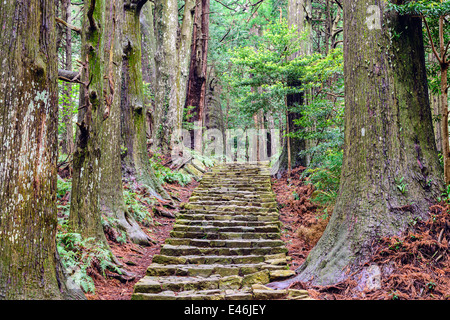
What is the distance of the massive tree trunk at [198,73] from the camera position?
16172 mm

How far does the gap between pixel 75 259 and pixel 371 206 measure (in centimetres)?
410

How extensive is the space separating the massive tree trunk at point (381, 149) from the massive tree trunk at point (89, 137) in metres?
3.43

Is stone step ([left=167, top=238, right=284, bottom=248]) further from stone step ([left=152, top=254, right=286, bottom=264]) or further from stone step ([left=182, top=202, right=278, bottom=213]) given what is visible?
stone step ([left=182, top=202, right=278, bottom=213])

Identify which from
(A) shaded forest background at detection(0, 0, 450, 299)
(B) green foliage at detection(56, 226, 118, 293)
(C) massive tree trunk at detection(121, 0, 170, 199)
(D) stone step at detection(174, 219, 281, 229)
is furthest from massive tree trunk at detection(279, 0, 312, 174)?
(B) green foliage at detection(56, 226, 118, 293)

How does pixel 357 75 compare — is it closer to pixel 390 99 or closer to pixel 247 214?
pixel 390 99

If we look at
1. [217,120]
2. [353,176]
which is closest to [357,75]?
[353,176]

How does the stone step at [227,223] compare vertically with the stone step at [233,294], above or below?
above

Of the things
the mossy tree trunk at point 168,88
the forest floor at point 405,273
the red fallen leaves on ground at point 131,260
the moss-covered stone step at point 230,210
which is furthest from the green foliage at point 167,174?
the forest floor at point 405,273

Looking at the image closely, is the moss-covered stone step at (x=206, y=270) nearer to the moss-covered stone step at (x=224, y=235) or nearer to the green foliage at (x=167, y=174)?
the moss-covered stone step at (x=224, y=235)

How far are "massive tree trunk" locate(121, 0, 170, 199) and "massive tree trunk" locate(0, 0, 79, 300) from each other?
5296 mm

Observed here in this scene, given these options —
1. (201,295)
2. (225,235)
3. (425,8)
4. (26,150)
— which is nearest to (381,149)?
(425,8)

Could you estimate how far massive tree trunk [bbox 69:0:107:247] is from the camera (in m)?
5.26

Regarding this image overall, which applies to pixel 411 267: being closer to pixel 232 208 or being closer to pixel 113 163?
pixel 232 208

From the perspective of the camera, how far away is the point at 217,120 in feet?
81.5
